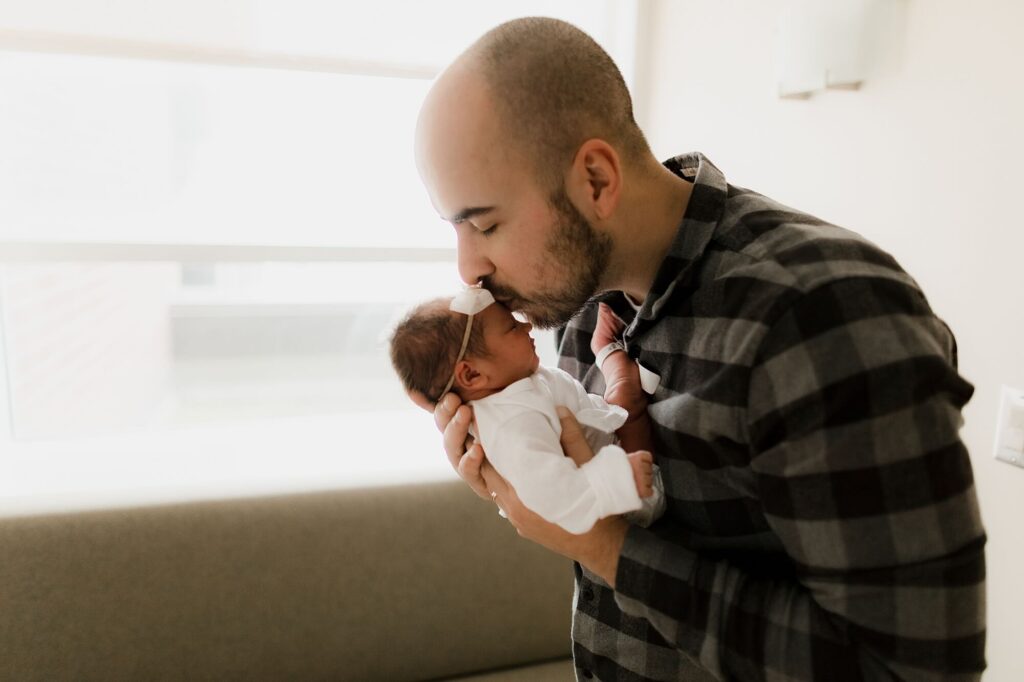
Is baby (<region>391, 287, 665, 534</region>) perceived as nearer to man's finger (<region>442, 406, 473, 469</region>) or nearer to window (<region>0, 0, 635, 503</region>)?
man's finger (<region>442, 406, 473, 469</region>)

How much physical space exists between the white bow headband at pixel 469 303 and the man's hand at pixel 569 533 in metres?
0.18

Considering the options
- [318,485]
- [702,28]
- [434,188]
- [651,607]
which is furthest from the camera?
[702,28]

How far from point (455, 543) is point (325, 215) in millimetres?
1056

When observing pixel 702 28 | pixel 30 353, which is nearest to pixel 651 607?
pixel 702 28

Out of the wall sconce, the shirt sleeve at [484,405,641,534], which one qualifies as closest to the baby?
the shirt sleeve at [484,405,641,534]

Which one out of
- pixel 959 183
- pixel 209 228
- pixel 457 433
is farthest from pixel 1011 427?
pixel 209 228

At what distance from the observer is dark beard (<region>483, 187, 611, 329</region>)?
3.47 feet

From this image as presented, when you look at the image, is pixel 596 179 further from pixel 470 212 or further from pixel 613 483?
pixel 613 483

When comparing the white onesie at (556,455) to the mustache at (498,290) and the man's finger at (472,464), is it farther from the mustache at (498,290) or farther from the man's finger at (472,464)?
the mustache at (498,290)

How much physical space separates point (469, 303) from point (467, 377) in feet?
0.41

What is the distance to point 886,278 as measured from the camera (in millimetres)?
818

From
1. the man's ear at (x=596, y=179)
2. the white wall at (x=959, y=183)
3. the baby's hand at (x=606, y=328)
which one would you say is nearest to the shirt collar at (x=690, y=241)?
the man's ear at (x=596, y=179)

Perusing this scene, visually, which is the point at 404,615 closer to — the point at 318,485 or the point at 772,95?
the point at 318,485

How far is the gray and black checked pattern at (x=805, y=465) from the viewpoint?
777mm
